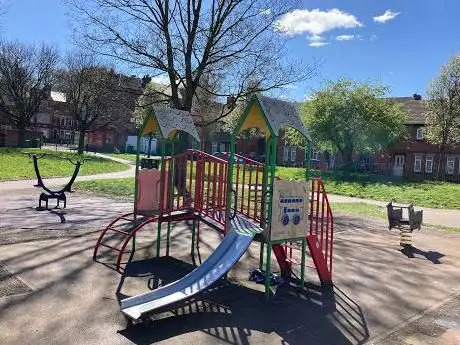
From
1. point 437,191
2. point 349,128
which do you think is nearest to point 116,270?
point 437,191

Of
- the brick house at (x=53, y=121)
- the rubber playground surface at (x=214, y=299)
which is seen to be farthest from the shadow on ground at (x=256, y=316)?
the brick house at (x=53, y=121)

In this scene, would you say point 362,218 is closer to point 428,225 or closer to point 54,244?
point 428,225

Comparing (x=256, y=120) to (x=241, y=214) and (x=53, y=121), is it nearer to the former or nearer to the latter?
(x=241, y=214)

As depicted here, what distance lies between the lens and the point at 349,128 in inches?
1289

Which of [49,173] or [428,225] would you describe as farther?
[49,173]

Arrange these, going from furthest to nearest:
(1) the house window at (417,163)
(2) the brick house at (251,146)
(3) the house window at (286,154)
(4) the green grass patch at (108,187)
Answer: (3) the house window at (286,154) < (2) the brick house at (251,146) < (1) the house window at (417,163) < (4) the green grass patch at (108,187)

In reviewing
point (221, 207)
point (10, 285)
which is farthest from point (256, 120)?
point (10, 285)

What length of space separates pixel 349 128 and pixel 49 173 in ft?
69.2

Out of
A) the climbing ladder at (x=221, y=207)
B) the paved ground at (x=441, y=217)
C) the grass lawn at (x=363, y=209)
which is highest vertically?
the climbing ladder at (x=221, y=207)

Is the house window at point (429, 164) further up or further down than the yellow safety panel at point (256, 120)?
further down

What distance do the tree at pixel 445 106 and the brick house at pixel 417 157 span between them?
21.2 feet

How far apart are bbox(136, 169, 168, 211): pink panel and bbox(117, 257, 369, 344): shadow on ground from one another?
1.62m

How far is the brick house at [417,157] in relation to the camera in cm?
4041

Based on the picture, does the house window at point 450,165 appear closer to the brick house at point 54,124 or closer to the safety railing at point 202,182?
the safety railing at point 202,182
